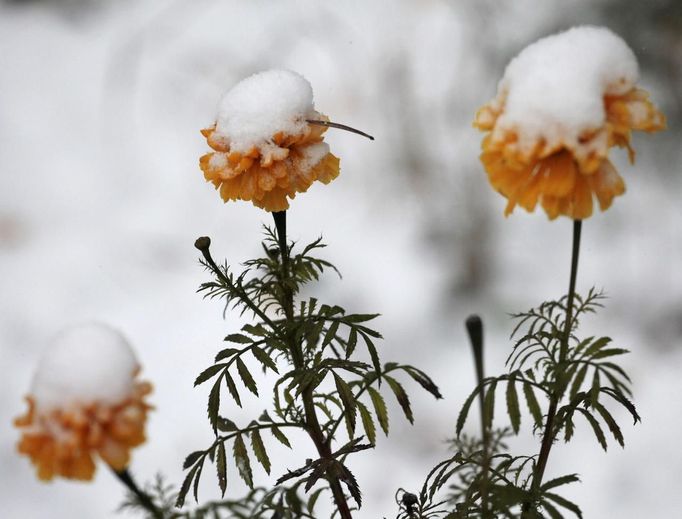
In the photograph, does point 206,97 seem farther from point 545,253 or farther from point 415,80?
point 545,253

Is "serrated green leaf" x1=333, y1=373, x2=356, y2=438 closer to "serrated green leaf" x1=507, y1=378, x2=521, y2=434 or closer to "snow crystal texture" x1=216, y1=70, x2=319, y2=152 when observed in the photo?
"serrated green leaf" x1=507, y1=378, x2=521, y2=434

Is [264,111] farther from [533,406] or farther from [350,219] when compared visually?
[350,219]

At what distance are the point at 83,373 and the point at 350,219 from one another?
1532 mm

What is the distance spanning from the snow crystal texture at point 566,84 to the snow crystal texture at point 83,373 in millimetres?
394

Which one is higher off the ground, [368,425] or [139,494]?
[368,425]

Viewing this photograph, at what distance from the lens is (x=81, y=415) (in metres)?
0.56

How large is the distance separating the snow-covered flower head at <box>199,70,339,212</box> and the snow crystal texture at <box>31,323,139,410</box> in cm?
26

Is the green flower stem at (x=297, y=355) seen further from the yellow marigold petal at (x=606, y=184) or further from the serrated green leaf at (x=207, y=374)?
the yellow marigold petal at (x=606, y=184)

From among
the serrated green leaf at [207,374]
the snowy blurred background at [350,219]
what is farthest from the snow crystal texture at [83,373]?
the snowy blurred background at [350,219]

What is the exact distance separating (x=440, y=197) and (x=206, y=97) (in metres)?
0.78

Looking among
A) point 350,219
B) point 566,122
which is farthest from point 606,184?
point 350,219

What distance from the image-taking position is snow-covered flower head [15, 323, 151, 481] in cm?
56

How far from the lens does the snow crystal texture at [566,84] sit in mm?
652

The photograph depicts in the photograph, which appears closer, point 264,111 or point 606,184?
point 606,184
